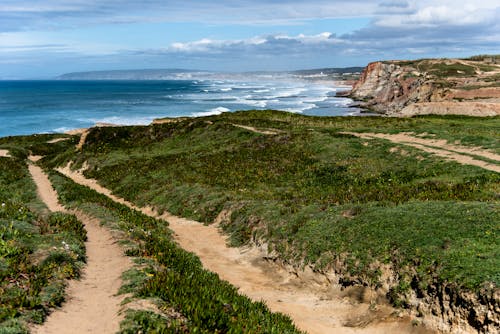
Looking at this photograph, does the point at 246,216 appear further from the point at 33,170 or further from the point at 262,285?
the point at 33,170

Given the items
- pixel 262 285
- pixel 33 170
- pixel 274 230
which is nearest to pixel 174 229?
pixel 274 230

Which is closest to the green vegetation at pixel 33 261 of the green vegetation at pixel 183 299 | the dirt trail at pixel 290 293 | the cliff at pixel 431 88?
the green vegetation at pixel 183 299

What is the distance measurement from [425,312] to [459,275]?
1.56 meters

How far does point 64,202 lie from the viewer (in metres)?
27.3

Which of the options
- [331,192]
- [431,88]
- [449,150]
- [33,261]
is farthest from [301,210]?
[431,88]

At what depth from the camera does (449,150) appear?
1126 inches

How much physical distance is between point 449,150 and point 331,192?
34.1 ft

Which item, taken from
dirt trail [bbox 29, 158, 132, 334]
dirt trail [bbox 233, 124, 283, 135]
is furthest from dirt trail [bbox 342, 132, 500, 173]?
dirt trail [bbox 29, 158, 132, 334]

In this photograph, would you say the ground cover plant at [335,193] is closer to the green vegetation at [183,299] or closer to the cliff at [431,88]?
the green vegetation at [183,299]

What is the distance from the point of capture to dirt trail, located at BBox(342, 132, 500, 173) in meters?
24.8

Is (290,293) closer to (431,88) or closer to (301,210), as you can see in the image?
(301,210)

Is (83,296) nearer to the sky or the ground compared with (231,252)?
nearer to the sky

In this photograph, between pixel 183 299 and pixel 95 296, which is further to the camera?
pixel 95 296

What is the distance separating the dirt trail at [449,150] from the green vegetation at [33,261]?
71.5ft
